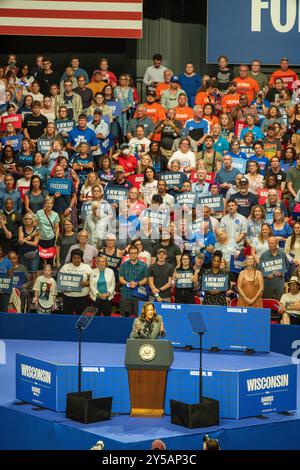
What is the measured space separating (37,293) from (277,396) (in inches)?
265

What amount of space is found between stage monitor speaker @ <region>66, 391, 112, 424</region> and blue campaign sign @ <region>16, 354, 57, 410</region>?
16.0 inches

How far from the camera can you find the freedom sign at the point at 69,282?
19297mm

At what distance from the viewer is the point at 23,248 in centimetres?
2047

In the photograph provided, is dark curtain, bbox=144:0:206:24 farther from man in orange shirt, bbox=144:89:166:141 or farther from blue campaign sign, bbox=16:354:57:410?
blue campaign sign, bbox=16:354:57:410

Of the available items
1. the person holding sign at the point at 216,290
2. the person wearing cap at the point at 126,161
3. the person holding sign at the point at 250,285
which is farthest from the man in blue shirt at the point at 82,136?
the person holding sign at the point at 250,285

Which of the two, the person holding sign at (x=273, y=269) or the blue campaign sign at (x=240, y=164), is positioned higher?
the blue campaign sign at (x=240, y=164)

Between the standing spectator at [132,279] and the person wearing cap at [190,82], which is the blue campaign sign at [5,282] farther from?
the person wearing cap at [190,82]

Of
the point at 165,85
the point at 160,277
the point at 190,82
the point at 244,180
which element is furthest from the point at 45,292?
the point at 190,82

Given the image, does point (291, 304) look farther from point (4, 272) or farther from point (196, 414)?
point (196, 414)

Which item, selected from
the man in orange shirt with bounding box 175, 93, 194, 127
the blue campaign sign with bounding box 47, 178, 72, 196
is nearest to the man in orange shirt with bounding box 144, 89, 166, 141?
the man in orange shirt with bounding box 175, 93, 194, 127

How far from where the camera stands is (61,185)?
21266 mm

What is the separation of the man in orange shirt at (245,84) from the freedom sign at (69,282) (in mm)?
7275

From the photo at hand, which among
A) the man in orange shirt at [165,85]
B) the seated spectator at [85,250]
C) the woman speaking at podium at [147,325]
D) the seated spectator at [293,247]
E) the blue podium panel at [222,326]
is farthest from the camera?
the man in orange shirt at [165,85]
